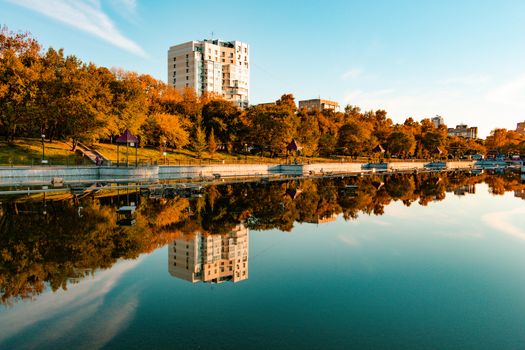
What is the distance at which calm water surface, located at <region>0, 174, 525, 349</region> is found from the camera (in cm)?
738

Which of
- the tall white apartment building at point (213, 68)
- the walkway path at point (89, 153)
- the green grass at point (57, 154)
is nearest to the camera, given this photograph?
the green grass at point (57, 154)

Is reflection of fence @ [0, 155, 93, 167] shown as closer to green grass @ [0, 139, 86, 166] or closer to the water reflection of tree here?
green grass @ [0, 139, 86, 166]

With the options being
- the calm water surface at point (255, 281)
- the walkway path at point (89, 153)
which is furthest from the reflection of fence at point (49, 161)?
the calm water surface at point (255, 281)

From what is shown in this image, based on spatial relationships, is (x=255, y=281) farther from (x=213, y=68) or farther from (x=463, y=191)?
(x=213, y=68)

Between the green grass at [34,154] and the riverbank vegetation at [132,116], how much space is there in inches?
68.1

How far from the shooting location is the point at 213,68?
13325 cm

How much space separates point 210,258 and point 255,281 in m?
2.41

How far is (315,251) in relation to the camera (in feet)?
45.5

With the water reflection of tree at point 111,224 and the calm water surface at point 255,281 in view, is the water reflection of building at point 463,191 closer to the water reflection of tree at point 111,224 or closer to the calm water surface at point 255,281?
the water reflection of tree at point 111,224

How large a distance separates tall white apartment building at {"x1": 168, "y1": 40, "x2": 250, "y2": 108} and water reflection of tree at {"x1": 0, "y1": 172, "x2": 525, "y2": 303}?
358 feet

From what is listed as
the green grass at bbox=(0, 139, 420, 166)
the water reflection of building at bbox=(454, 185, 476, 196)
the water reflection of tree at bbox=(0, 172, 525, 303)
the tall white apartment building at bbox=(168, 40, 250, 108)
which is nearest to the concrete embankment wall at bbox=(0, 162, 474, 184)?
the green grass at bbox=(0, 139, 420, 166)

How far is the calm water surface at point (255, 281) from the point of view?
7.38 m

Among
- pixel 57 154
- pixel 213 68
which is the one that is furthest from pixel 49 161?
pixel 213 68

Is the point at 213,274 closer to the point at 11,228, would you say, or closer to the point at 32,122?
the point at 11,228
